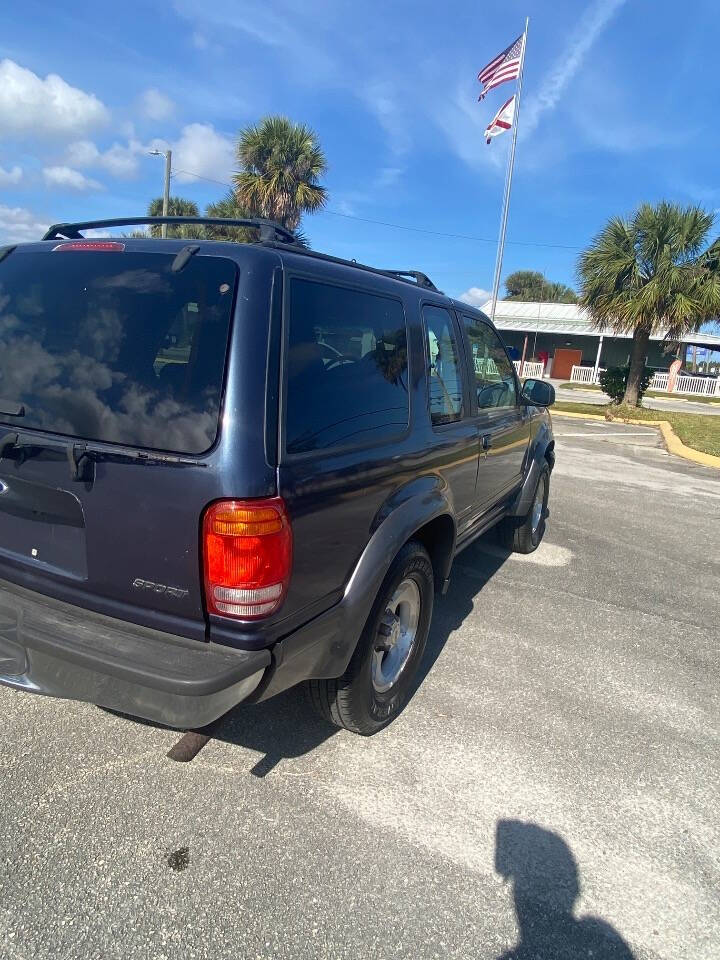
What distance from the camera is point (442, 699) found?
10.2ft

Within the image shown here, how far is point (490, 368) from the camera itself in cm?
407

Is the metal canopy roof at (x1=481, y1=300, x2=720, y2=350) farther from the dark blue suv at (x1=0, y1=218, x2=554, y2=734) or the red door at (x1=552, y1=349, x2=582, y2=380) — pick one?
the dark blue suv at (x1=0, y1=218, x2=554, y2=734)

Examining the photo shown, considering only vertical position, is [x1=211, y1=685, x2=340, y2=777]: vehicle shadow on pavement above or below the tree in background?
below

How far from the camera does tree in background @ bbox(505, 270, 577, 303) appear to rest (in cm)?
7400

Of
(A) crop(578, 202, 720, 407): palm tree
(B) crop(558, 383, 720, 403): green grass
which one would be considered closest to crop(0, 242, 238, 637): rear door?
(A) crop(578, 202, 720, 407): palm tree

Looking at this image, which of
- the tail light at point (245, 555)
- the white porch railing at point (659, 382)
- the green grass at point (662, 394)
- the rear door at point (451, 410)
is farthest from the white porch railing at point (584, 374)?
the tail light at point (245, 555)

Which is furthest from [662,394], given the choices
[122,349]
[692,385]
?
[122,349]

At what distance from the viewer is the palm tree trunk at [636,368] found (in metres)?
16.4

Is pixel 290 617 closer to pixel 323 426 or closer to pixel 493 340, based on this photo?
pixel 323 426

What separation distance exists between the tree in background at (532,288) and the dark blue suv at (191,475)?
76.1m

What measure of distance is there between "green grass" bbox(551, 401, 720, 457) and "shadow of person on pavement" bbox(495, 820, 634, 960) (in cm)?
1027

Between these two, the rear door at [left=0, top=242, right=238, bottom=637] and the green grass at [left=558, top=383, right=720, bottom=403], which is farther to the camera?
the green grass at [left=558, top=383, right=720, bottom=403]

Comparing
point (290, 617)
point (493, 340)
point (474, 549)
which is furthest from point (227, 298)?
point (474, 549)

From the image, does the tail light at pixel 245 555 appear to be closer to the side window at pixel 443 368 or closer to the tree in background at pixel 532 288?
the side window at pixel 443 368
